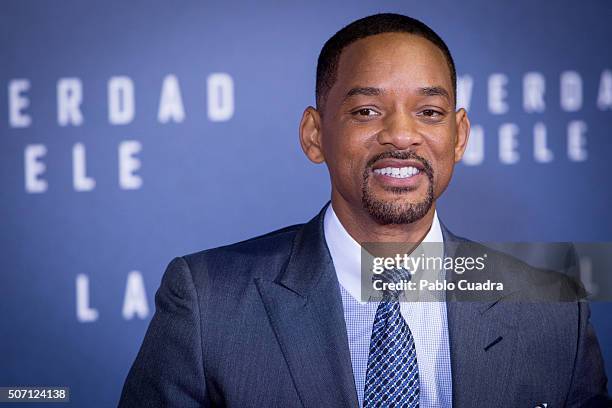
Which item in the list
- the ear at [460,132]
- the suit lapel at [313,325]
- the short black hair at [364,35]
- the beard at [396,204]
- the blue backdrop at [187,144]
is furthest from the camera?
the blue backdrop at [187,144]

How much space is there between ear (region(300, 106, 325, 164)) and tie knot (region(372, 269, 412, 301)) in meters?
0.33

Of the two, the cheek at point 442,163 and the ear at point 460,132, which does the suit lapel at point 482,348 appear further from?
the ear at point 460,132

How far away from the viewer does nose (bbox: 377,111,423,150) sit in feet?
5.31

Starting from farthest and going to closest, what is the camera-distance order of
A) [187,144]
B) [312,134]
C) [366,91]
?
[187,144] → [312,134] → [366,91]

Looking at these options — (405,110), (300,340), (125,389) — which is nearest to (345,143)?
(405,110)

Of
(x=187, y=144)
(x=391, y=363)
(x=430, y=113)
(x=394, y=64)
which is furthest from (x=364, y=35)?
(x=187, y=144)

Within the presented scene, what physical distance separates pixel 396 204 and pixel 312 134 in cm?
31

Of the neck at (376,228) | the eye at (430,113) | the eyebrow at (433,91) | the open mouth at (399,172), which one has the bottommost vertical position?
the neck at (376,228)

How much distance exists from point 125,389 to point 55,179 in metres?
1.27

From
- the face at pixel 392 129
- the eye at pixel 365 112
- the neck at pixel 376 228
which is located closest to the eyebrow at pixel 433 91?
the face at pixel 392 129

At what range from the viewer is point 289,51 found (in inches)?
108

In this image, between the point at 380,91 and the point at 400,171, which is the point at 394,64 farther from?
the point at 400,171

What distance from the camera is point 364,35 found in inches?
68.5

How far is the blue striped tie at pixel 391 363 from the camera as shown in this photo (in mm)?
1535
